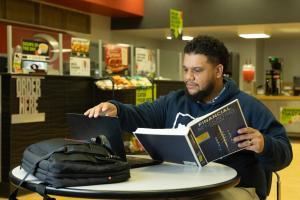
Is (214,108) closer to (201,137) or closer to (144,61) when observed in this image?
(201,137)

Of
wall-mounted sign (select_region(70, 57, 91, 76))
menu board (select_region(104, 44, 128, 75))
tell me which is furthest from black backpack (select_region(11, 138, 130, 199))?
menu board (select_region(104, 44, 128, 75))

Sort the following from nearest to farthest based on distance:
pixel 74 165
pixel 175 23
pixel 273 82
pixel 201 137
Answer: pixel 74 165
pixel 201 137
pixel 175 23
pixel 273 82

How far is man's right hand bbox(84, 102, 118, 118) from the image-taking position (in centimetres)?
208

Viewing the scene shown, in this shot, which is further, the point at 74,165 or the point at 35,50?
the point at 35,50

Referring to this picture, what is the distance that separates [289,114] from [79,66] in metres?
4.93

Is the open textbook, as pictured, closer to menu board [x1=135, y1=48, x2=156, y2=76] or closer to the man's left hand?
the man's left hand

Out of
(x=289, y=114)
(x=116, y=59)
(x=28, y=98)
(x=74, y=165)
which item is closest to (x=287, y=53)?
(x=289, y=114)

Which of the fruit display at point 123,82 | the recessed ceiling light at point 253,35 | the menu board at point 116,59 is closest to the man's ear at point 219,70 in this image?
the fruit display at point 123,82

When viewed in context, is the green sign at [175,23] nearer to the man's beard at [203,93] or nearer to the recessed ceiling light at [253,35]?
the man's beard at [203,93]

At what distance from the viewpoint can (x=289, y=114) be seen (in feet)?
29.2

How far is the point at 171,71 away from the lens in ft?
30.0

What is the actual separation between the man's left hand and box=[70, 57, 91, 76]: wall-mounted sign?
3.56m

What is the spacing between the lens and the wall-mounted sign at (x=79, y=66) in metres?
5.27

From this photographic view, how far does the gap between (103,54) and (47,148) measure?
13.8 ft
